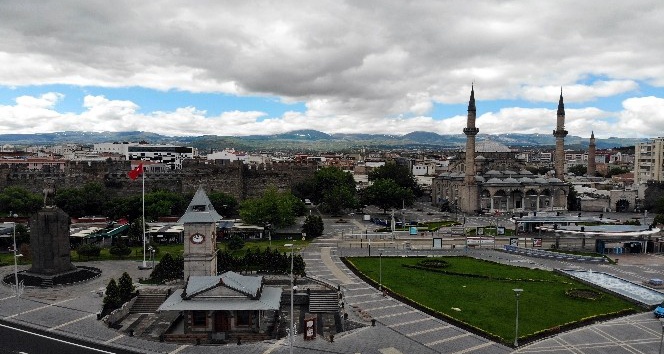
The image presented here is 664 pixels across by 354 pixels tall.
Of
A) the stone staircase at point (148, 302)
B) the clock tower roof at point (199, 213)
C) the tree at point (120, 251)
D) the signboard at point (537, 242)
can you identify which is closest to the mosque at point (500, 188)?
the signboard at point (537, 242)

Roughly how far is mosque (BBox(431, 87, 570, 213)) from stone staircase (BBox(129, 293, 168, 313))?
69202 millimetres

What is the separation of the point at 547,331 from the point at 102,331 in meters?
28.1

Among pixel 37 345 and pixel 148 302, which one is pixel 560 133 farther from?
pixel 37 345

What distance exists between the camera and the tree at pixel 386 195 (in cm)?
9069

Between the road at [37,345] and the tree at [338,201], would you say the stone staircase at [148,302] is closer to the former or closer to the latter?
the road at [37,345]

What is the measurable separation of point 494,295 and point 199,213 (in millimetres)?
24374

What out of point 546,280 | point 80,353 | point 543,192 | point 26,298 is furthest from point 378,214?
point 80,353

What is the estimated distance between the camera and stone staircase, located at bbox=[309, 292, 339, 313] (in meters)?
38.7

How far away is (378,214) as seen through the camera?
94.8m

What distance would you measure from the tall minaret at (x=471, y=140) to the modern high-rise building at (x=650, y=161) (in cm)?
4110

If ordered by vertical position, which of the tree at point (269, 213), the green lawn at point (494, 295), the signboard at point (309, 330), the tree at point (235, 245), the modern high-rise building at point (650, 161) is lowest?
the green lawn at point (494, 295)

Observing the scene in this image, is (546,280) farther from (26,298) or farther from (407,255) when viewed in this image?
(26,298)

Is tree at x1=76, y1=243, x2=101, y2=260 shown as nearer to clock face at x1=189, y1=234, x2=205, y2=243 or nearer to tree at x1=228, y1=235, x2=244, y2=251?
tree at x1=228, y1=235, x2=244, y2=251

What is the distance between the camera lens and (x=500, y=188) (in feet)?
322
